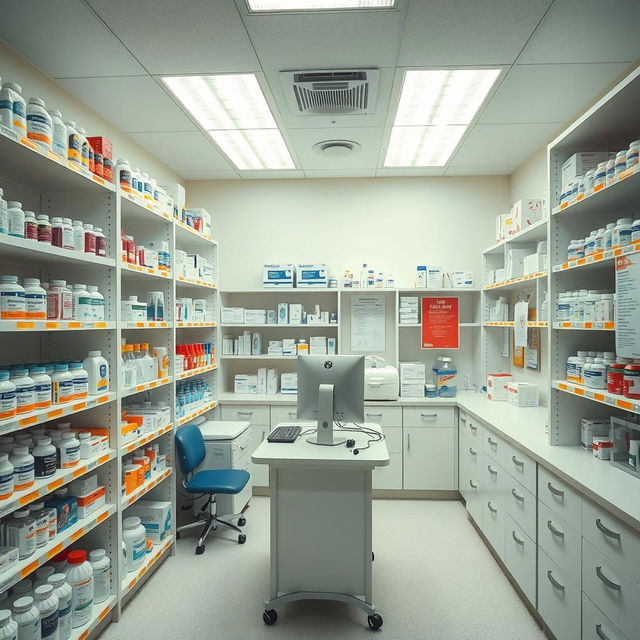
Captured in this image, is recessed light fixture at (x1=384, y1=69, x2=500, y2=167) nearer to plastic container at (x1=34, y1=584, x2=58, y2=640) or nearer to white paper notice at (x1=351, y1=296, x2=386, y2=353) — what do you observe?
white paper notice at (x1=351, y1=296, x2=386, y2=353)

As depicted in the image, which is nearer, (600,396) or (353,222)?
(600,396)

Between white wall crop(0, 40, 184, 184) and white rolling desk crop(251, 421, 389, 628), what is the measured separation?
247 cm

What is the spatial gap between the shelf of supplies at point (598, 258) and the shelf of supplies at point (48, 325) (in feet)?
8.03

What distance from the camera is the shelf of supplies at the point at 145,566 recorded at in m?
2.48

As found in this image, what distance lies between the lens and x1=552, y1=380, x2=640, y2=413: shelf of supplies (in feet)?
5.98

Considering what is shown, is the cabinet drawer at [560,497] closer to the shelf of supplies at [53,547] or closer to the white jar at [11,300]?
the shelf of supplies at [53,547]

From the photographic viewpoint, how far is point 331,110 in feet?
10.00

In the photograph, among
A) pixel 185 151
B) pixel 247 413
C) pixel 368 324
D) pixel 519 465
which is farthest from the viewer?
pixel 368 324

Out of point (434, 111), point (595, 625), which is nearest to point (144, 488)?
point (595, 625)

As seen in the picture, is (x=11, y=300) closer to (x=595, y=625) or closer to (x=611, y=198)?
(x=595, y=625)

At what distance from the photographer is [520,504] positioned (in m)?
2.50

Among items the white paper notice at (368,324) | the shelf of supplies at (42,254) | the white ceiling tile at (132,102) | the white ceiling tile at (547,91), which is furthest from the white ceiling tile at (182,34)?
the white paper notice at (368,324)

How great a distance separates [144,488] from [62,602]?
0.82 m

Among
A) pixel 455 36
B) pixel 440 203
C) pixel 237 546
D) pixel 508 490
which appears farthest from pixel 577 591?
pixel 440 203
